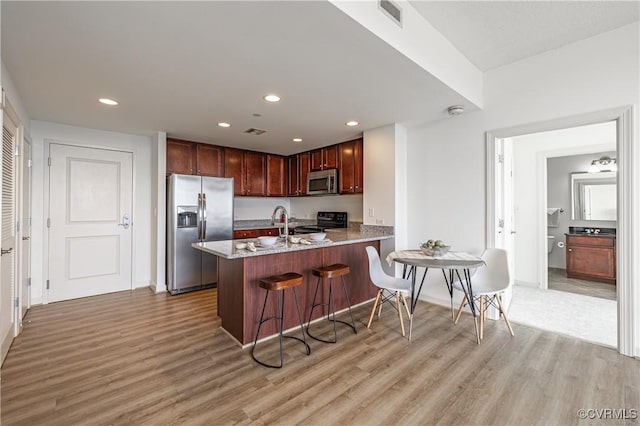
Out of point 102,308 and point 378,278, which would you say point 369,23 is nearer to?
point 378,278

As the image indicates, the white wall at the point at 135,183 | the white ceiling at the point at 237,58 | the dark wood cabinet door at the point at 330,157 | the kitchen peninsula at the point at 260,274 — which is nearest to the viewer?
the white ceiling at the point at 237,58

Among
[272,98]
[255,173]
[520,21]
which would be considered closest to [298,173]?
[255,173]

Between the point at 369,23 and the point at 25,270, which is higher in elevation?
the point at 369,23

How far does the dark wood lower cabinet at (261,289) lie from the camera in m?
2.61

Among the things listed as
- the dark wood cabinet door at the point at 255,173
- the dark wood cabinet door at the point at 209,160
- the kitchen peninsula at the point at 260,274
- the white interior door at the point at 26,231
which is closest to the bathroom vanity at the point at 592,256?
the kitchen peninsula at the point at 260,274

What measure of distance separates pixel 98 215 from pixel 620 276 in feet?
19.4

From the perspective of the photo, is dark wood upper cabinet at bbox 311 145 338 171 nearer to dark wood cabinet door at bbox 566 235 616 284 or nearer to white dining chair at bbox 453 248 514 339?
white dining chair at bbox 453 248 514 339

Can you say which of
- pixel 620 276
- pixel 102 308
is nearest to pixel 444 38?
pixel 620 276

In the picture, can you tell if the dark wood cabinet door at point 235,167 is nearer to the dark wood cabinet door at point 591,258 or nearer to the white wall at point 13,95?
the white wall at point 13,95

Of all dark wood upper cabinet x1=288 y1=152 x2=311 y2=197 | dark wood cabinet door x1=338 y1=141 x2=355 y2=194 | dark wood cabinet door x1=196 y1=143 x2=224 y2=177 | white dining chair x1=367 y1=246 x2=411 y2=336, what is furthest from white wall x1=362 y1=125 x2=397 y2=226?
dark wood cabinet door x1=196 y1=143 x2=224 y2=177

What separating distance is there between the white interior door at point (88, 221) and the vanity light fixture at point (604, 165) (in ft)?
24.7

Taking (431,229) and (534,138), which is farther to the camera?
(534,138)

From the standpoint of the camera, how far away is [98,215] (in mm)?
4094

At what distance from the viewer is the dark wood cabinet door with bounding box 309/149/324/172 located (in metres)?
5.21
